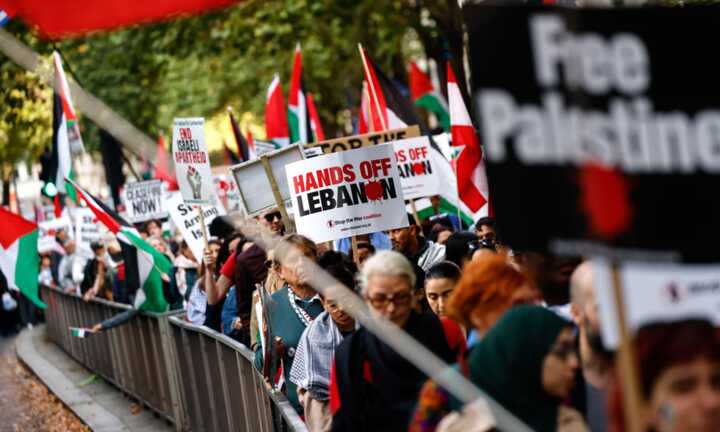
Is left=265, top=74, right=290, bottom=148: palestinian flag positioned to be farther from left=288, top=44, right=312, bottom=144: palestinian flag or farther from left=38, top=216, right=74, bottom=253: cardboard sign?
left=38, top=216, right=74, bottom=253: cardboard sign

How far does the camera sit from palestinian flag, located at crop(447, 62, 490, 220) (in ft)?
35.7

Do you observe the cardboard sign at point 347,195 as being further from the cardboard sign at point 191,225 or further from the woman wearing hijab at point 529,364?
the woman wearing hijab at point 529,364

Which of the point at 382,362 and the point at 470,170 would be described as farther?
the point at 470,170

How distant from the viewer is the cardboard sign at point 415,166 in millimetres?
12328

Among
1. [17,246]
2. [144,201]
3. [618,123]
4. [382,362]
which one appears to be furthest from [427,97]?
[618,123]

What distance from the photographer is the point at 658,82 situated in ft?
11.8

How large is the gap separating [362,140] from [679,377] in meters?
8.67

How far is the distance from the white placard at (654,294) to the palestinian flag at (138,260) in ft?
29.8

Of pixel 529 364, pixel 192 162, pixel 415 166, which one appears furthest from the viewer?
pixel 415 166

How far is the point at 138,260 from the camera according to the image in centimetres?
1384

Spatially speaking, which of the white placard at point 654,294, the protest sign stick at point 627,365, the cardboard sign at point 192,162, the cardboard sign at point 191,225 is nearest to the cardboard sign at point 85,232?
the cardboard sign at point 191,225

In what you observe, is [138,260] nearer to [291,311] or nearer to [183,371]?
[183,371]

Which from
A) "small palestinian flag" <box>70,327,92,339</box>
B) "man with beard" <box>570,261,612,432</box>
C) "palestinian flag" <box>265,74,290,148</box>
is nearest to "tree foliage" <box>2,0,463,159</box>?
"palestinian flag" <box>265,74,290,148</box>

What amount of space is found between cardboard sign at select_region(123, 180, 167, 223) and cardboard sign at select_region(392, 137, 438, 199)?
7.81m
